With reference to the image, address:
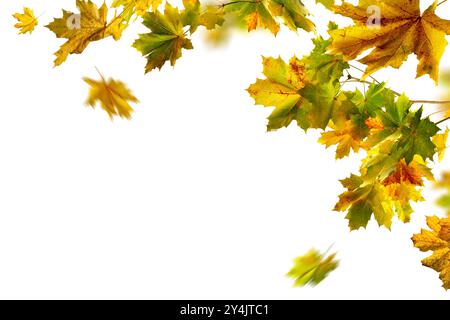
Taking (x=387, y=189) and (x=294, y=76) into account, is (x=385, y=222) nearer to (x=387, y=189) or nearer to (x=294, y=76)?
(x=387, y=189)

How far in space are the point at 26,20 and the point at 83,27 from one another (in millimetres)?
365

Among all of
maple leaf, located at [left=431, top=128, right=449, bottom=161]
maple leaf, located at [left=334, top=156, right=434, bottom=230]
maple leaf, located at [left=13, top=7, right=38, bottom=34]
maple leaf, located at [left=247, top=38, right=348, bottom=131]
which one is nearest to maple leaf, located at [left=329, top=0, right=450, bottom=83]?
maple leaf, located at [left=247, top=38, right=348, bottom=131]

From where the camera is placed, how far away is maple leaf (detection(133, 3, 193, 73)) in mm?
964

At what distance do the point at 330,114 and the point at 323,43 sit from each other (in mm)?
144

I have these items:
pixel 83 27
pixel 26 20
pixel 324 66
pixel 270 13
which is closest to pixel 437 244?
pixel 324 66

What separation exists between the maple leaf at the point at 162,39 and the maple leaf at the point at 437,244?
0.56m

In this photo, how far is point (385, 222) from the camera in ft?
3.67

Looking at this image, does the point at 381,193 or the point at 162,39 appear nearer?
the point at 162,39

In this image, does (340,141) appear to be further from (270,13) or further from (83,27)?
(83,27)

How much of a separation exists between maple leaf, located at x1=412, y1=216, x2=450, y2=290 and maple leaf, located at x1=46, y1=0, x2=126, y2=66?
2.25 ft

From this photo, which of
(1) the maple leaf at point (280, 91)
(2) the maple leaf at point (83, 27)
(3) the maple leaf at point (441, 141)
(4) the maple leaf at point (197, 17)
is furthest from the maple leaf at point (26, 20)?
(3) the maple leaf at point (441, 141)

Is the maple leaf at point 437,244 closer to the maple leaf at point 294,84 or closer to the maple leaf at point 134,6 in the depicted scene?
the maple leaf at point 294,84

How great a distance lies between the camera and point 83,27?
97cm

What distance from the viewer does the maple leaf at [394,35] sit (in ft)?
2.45
